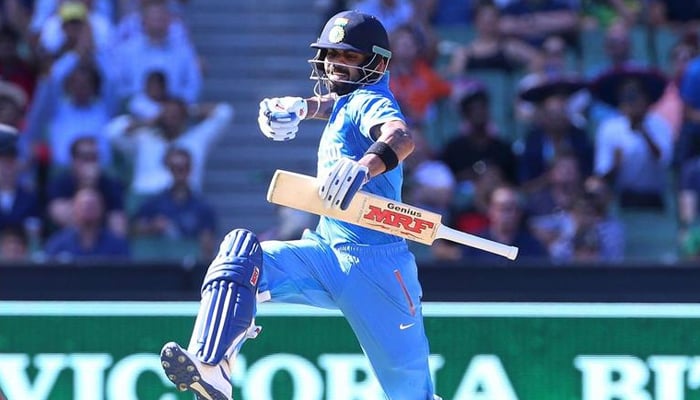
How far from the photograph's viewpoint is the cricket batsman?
229 inches

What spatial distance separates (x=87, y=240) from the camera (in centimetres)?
1009

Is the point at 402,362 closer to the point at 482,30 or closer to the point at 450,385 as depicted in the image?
the point at 450,385

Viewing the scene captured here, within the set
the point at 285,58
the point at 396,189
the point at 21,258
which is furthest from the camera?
the point at 285,58

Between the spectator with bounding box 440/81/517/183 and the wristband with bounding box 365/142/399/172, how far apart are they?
527 centimetres

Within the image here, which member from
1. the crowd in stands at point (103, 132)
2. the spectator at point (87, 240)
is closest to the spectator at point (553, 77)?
the crowd in stands at point (103, 132)

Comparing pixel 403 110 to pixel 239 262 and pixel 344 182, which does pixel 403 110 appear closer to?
pixel 239 262

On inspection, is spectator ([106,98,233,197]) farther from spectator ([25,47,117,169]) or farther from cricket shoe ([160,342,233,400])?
cricket shoe ([160,342,233,400])

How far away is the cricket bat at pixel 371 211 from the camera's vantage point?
5.68 m

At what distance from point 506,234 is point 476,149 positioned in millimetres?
1141

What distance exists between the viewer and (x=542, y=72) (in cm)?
1157

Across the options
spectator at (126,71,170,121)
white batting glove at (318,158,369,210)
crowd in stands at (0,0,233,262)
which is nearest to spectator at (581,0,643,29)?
crowd in stands at (0,0,233,262)

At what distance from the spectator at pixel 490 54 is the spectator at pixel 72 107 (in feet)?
9.06

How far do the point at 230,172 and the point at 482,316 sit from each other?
15.2 ft

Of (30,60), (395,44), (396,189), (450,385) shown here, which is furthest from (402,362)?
(30,60)
